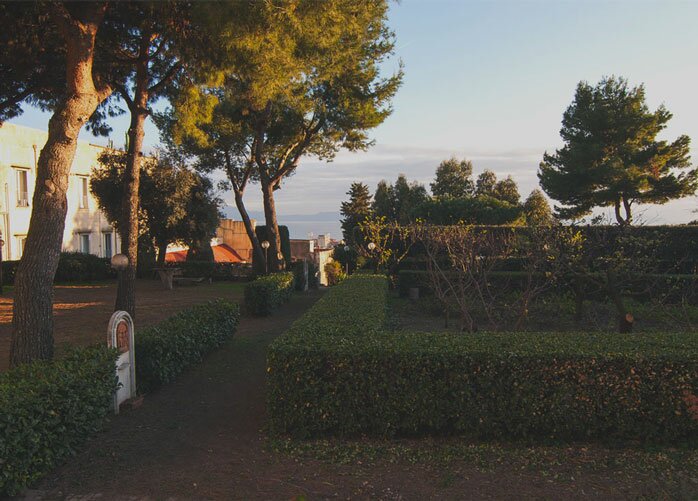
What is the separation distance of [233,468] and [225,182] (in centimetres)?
2001

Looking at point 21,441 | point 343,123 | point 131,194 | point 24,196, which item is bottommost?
point 21,441

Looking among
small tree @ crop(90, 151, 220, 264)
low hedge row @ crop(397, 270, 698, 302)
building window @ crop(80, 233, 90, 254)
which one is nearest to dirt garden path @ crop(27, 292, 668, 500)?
low hedge row @ crop(397, 270, 698, 302)

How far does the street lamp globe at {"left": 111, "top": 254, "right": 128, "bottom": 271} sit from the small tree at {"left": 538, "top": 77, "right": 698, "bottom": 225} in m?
23.8

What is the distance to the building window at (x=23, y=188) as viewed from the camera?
21.4 metres

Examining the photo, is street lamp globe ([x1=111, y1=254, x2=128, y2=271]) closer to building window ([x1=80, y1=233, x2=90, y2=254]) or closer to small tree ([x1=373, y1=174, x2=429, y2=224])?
building window ([x1=80, y1=233, x2=90, y2=254])

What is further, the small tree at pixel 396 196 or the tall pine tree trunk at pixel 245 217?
the small tree at pixel 396 196

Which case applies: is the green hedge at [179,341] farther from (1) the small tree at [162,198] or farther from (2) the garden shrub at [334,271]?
(2) the garden shrub at [334,271]

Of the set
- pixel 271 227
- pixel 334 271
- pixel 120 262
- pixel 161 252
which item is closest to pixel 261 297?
pixel 120 262

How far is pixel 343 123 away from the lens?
1820cm

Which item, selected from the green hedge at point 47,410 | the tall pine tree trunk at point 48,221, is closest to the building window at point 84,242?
the tall pine tree trunk at point 48,221

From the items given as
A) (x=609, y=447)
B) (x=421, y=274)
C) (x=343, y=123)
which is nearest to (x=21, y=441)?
(x=609, y=447)

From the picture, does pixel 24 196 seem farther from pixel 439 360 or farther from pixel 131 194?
pixel 439 360

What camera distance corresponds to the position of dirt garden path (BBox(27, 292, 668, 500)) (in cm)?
387

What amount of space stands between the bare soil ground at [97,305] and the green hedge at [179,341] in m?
2.42
